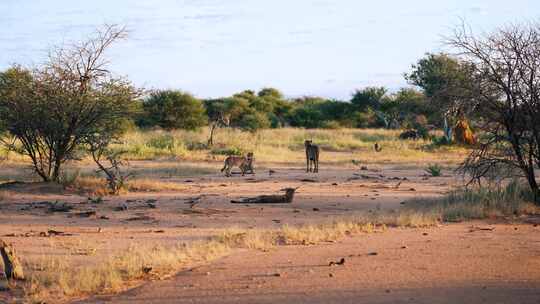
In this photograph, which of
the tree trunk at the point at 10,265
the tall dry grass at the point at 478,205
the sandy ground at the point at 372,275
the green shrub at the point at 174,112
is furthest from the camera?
the green shrub at the point at 174,112

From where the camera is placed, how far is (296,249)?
11406 mm

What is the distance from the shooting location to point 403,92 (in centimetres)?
6175

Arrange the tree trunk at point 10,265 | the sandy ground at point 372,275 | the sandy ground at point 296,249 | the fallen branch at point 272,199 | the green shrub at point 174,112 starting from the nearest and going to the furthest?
1. the sandy ground at point 372,275
2. the sandy ground at point 296,249
3. the tree trunk at point 10,265
4. the fallen branch at point 272,199
5. the green shrub at point 174,112

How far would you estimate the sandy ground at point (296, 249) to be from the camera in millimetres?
8602

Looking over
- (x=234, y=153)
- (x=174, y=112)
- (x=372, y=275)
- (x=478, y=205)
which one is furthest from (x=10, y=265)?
(x=174, y=112)

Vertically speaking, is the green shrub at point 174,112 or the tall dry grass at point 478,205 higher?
the green shrub at point 174,112

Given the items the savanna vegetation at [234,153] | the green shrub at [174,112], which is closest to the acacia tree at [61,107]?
the savanna vegetation at [234,153]

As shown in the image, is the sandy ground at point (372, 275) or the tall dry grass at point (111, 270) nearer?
the sandy ground at point (372, 275)

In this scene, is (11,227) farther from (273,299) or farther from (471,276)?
(471,276)

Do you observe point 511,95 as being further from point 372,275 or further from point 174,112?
point 174,112

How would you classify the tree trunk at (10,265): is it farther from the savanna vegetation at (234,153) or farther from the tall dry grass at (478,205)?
the tall dry grass at (478,205)

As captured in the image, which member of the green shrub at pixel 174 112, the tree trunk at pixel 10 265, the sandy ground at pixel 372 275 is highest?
the green shrub at pixel 174 112

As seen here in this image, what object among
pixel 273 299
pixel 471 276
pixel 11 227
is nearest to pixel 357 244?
pixel 471 276

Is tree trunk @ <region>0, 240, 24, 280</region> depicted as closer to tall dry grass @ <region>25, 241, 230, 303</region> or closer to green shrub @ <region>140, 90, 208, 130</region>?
tall dry grass @ <region>25, 241, 230, 303</region>
